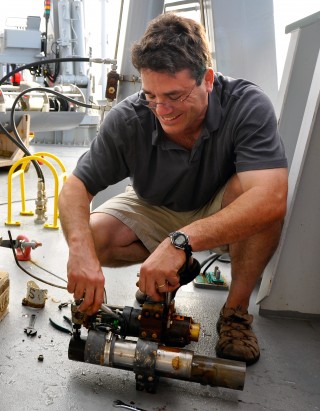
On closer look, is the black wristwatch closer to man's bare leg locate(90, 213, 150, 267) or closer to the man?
the man

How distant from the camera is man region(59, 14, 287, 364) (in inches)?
60.9

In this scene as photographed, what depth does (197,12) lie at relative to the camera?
11.4 feet

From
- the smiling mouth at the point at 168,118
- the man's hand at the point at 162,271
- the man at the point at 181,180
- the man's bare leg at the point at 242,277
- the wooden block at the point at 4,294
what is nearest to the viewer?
the man's hand at the point at 162,271

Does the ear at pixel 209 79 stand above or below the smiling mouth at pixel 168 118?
above

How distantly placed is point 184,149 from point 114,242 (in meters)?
0.47

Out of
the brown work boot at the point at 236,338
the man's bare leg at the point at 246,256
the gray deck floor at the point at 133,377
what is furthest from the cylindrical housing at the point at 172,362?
the man's bare leg at the point at 246,256

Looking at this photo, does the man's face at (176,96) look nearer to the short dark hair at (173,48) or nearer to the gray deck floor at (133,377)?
the short dark hair at (173,48)

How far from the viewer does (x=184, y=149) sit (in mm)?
1807

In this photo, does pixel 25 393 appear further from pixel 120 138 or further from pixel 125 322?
pixel 120 138

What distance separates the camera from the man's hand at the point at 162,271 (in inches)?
56.0

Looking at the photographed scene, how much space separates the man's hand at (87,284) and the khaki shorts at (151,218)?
0.46 metres

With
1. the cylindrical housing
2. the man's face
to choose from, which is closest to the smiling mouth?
the man's face

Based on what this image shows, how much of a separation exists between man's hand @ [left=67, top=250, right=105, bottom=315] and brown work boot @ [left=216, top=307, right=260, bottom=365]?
1.64ft

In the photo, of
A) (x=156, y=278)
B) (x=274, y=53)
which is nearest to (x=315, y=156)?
(x=156, y=278)
